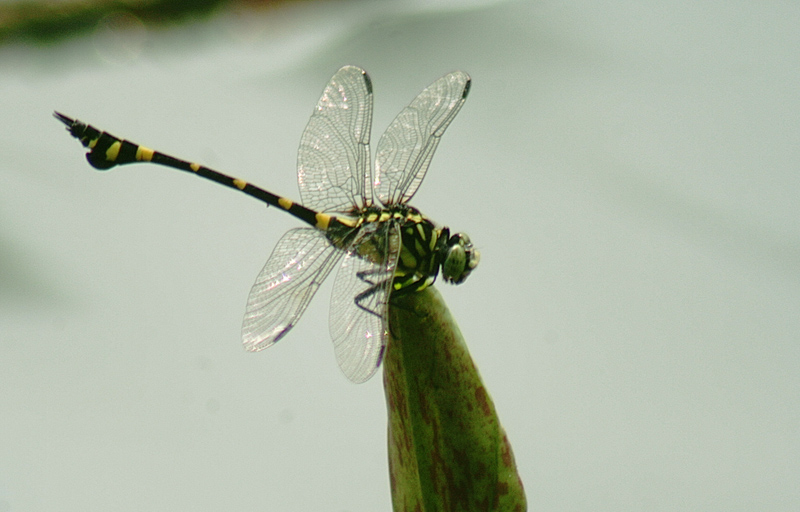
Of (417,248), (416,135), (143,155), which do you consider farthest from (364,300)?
(143,155)

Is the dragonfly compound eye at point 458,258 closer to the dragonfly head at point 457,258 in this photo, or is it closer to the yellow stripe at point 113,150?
the dragonfly head at point 457,258

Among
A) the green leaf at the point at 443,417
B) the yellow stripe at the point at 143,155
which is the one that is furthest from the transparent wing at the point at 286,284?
the yellow stripe at the point at 143,155

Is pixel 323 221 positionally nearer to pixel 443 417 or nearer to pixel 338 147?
pixel 338 147

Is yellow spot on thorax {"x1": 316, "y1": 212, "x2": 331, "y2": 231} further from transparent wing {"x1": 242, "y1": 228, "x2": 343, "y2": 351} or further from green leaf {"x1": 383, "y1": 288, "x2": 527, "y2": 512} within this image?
green leaf {"x1": 383, "y1": 288, "x2": 527, "y2": 512}

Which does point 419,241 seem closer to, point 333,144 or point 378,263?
point 378,263

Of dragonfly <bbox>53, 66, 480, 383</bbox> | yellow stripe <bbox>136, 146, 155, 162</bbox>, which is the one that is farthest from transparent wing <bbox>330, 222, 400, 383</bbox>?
yellow stripe <bbox>136, 146, 155, 162</bbox>

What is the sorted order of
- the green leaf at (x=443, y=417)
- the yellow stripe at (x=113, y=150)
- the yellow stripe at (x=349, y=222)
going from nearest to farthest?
1. the green leaf at (x=443, y=417)
2. the yellow stripe at (x=349, y=222)
3. the yellow stripe at (x=113, y=150)
